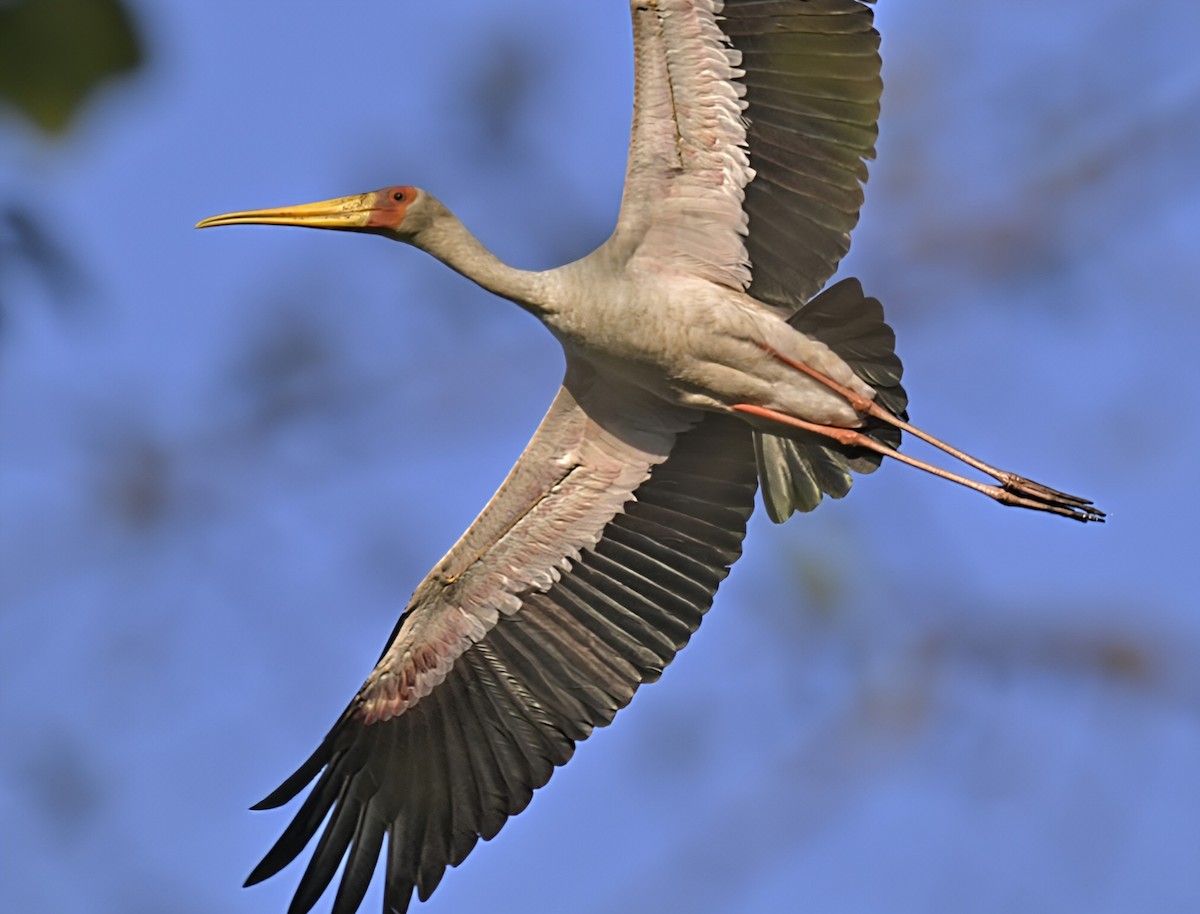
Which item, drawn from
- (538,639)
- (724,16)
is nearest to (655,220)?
(724,16)

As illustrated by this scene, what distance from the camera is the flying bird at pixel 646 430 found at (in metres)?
8.22

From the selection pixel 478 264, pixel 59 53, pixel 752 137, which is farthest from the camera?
pixel 478 264

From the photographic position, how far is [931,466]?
29.8 ft

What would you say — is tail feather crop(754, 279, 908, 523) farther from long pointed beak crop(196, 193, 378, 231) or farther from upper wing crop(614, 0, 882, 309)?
long pointed beak crop(196, 193, 378, 231)

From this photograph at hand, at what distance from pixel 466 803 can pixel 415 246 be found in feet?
10.3

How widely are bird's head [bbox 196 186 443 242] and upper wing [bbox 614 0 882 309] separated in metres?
1.27

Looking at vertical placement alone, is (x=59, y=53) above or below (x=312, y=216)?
below

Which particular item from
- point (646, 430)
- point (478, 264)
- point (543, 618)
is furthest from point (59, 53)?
point (543, 618)

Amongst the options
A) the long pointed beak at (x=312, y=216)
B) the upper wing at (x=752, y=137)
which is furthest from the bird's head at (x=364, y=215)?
the upper wing at (x=752, y=137)

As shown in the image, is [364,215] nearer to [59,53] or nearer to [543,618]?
[543,618]

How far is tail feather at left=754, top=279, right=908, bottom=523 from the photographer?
8414mm

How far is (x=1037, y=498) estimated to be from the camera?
30.2ft

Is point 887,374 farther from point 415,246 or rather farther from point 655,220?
point 415,246

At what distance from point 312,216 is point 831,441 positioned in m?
3.25
